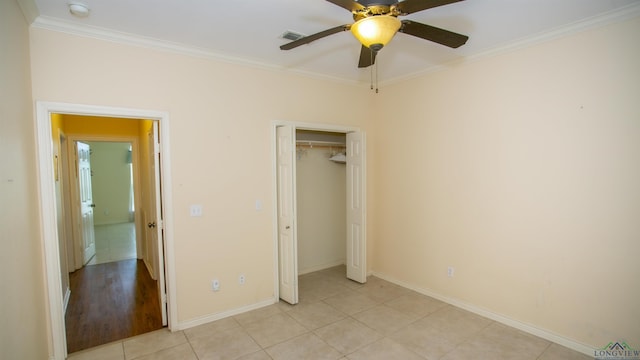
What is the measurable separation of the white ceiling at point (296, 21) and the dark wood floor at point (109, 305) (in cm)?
288

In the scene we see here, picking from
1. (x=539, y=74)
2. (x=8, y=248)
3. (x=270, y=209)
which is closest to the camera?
(x=8, y=248)

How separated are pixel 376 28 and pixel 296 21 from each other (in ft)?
3.43

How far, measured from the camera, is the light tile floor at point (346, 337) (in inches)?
107

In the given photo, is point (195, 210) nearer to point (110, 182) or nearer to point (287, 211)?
point (287, 211)

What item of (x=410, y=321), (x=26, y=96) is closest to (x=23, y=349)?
(x=26, y=96)

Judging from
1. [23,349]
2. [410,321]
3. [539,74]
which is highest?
[539,74]

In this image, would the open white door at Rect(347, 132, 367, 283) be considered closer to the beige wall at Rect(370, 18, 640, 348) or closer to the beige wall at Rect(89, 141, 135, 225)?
the beige wall at Rect(370, 18, 640, 348)

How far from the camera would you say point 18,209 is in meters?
1.98

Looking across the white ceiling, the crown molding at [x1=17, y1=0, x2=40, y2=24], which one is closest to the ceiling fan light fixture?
the white ceiling

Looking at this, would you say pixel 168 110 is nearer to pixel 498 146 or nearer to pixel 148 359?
pixel 148 359

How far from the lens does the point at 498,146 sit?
322cm

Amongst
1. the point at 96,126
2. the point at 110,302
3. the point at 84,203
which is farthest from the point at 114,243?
the point at 110,302

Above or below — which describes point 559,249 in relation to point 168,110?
below

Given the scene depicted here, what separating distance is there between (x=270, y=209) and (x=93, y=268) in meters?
3.77
